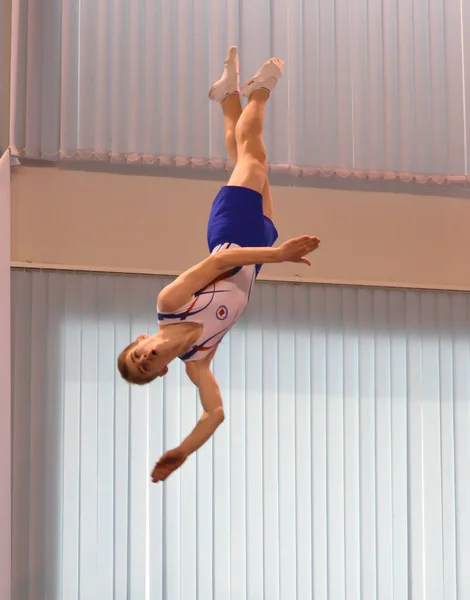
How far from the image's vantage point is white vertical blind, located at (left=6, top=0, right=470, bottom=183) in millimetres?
5840

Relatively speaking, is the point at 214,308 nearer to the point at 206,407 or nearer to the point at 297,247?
the point at 206,407

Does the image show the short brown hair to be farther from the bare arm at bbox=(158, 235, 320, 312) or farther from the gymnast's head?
the bare arm at bbox=(158, 235, 320, 312)

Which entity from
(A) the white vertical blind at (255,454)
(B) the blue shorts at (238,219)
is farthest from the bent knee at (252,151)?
(A) the white vertical blind at (255,454)

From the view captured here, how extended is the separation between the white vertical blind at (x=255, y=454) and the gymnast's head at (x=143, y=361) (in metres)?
1.99

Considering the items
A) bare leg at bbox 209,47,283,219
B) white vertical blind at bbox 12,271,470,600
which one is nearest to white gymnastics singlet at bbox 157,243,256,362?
bare leg at bbox 209,47,283,219

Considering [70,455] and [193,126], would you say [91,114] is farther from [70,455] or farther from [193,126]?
[70,455]

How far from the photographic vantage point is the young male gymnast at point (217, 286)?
3.65 m

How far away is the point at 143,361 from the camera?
11.9 feet

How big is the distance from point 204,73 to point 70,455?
2147mm

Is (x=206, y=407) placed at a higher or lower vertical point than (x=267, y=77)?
lower

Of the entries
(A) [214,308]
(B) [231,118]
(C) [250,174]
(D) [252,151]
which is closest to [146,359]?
(A) [214,308]

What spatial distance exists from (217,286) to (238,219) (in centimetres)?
25

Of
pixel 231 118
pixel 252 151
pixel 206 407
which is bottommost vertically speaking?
pixel 206 407

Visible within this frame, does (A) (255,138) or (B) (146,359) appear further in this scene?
(A) (255,138)
